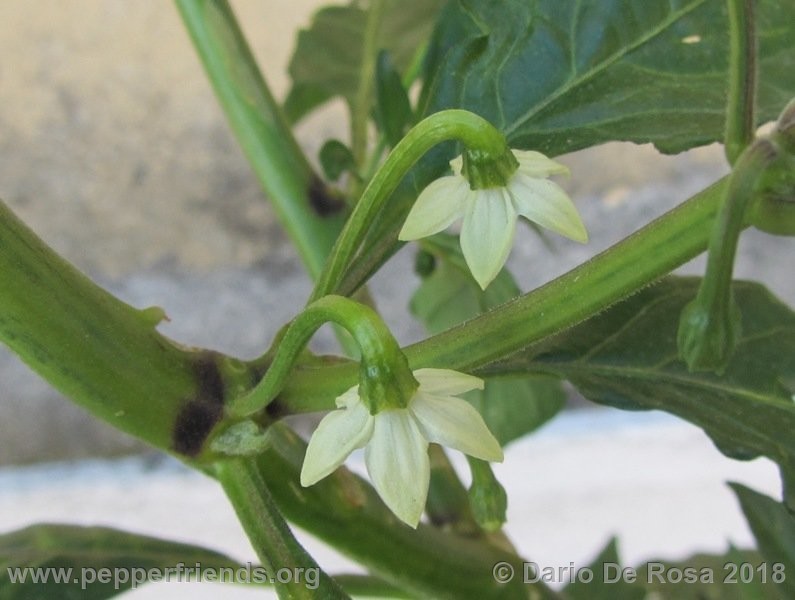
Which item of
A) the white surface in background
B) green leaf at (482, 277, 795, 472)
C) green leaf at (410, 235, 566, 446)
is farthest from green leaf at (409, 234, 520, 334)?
the white surface in background

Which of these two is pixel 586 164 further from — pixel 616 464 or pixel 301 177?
pixel 301 177

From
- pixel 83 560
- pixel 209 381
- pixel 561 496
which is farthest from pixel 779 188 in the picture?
pixel 561 496

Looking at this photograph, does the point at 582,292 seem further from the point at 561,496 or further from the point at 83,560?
the point at 561,496

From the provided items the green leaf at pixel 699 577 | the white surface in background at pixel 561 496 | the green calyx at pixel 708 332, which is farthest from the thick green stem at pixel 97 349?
the white surface in background at pixel 561 496

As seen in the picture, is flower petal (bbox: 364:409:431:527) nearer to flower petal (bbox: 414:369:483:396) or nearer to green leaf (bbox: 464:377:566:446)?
flower petal (bbox: 414:369:483:396)

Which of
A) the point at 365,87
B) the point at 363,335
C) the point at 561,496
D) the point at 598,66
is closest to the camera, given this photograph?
the point at 363,335

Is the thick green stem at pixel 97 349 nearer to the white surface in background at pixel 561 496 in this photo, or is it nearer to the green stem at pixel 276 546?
the green stem at pixel 276 546
